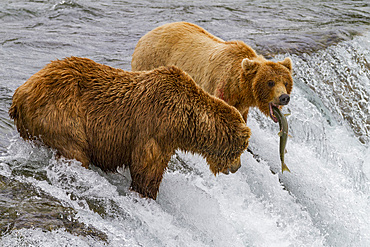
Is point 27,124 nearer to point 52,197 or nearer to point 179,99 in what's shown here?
point 52,197

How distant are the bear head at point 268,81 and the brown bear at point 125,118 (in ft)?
3.34

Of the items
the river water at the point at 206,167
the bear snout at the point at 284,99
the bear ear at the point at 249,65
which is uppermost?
the bear ear at the point at 249,65

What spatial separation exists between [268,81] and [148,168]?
5.89 feet

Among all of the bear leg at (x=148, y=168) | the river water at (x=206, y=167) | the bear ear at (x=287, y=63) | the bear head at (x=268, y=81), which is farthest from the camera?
the bear ear at (x=287, y=63)

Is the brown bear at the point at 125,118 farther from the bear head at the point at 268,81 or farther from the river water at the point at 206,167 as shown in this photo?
the bear head at the point at 268,81

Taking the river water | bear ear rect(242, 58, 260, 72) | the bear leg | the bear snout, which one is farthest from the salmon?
the bear leg

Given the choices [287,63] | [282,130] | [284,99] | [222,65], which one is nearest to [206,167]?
[282,130]

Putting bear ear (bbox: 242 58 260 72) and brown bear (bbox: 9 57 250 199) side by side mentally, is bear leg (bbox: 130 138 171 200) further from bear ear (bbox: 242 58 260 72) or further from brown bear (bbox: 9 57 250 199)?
bear ear (bbox: 242 58 260 72)

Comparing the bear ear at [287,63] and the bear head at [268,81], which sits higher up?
the bear ear at [287,63]

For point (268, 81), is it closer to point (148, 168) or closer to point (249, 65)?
point (249, 65)

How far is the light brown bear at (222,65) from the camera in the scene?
5.30 meters

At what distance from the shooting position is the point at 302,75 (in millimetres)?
8203

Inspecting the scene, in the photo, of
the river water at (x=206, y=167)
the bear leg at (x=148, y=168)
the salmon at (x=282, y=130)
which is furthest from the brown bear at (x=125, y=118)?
the salmon at (x=282, y=130)

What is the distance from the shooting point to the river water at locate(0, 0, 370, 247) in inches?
155
